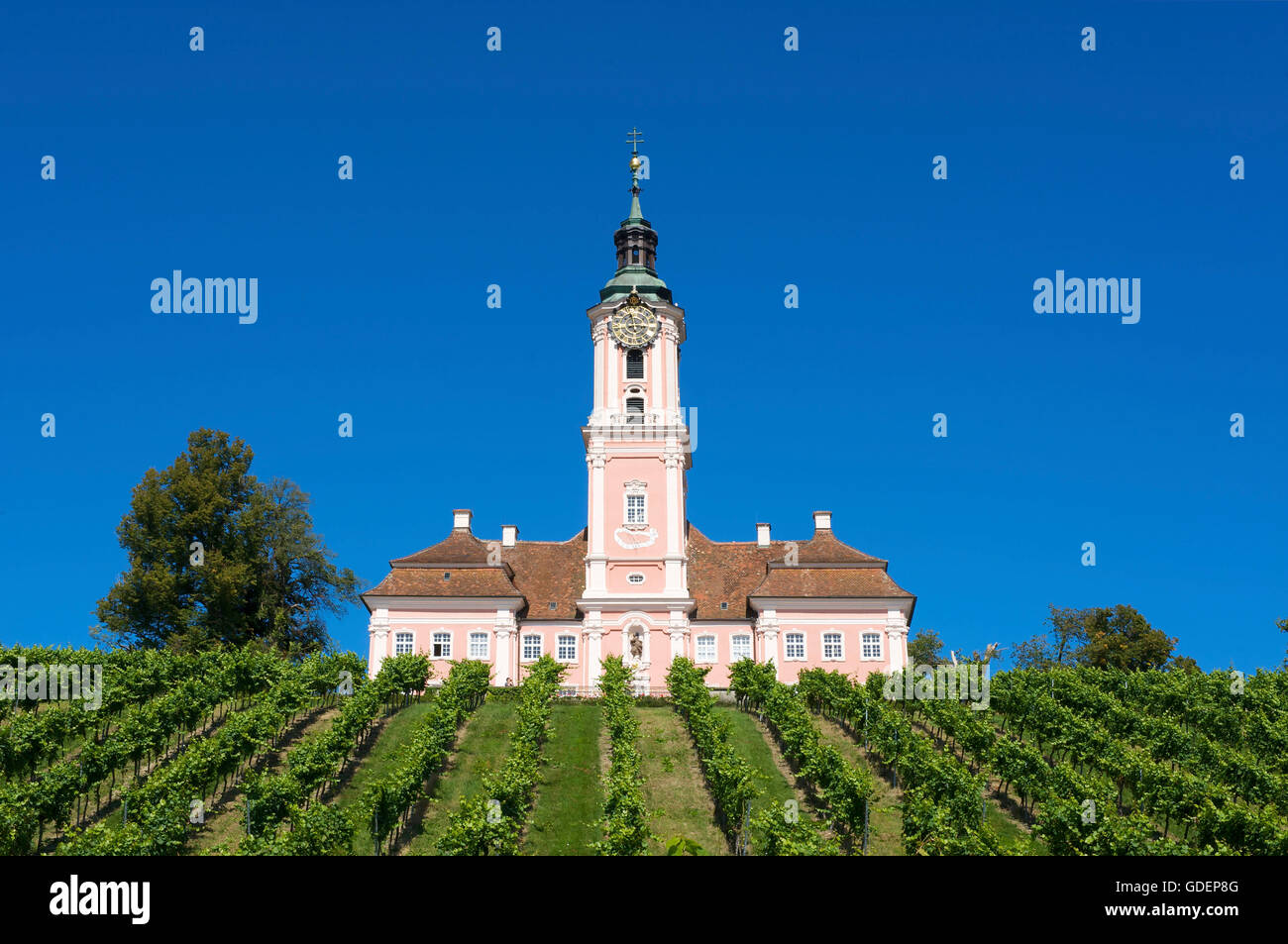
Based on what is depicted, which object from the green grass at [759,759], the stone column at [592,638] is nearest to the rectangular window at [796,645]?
the green grass at [759,759]

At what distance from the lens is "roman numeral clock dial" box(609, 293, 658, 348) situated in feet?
214

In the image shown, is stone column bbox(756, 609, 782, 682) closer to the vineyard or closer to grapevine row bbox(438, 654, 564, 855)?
the vineyard

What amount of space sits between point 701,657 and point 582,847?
27154 millimetres

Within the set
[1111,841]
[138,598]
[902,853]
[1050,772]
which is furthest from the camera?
[138,598]

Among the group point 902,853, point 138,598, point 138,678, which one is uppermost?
point 138,598

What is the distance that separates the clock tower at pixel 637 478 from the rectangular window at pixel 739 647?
2.67 metres

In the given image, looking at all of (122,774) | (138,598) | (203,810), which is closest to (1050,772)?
(203,810)

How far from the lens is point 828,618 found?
61125 mm

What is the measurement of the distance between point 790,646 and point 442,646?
17.8m

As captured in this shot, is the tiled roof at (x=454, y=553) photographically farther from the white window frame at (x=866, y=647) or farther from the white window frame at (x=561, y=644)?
the white window frame at (x=866, y=647)

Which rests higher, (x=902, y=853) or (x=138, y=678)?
(x=138, y=678)
